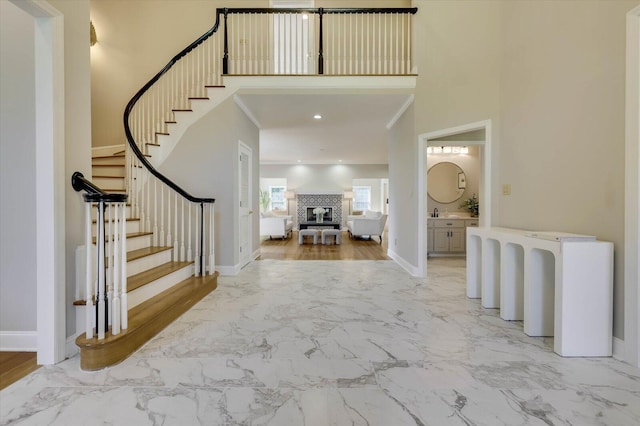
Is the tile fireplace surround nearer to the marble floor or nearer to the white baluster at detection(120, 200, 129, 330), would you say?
the marble floor

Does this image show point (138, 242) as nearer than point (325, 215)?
Yes

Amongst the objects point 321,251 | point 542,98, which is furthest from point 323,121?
point 542,98

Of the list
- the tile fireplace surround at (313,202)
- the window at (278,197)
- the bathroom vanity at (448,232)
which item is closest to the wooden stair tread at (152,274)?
the bathroom vanity at (448,232)

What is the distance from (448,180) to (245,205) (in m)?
4.45

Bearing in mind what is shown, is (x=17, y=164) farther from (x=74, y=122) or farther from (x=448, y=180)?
(x=448, y=180)

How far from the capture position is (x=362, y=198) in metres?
11.4

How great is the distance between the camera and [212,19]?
16.2 ft

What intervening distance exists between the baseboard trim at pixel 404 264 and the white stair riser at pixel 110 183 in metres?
4.23

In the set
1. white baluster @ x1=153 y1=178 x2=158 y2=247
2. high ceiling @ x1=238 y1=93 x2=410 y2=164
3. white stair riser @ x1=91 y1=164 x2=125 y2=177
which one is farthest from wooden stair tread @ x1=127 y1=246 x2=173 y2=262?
high ceiling @ x1=238 y1=93 x2=410 y2=164

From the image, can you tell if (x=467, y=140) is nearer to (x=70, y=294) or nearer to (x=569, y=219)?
(x=569, y=219)

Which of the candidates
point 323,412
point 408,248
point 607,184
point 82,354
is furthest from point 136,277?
point 607,184

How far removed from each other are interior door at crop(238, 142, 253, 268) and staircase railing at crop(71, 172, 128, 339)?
2368mm

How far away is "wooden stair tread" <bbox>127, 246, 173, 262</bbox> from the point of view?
8.83 ft

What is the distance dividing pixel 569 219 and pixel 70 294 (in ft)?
12.6
